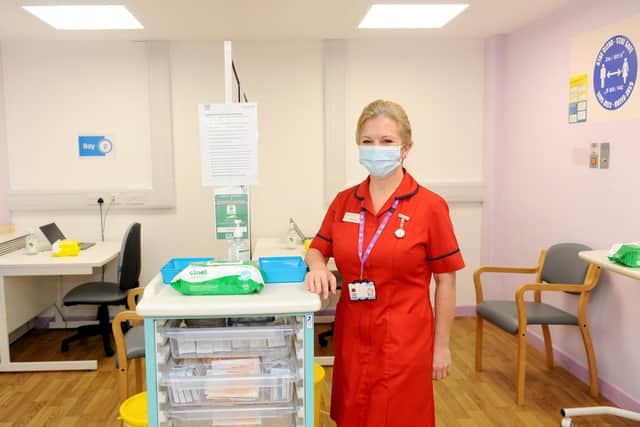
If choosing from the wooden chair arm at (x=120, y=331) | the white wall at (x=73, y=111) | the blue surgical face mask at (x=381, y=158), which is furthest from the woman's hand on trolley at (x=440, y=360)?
the white wall at (x=73, y=111)

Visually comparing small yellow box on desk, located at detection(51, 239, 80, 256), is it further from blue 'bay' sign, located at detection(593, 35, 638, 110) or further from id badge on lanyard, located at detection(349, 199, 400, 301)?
blue 'bay' sign, located at detection(593, 35, 638, 110)

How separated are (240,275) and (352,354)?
479mm

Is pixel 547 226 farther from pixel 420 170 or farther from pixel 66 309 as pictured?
pixel 66 309

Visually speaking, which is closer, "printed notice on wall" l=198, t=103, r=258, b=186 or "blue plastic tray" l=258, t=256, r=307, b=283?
"blue plastic tray" l=258, t=256, r=307, b=283

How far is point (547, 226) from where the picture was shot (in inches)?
155

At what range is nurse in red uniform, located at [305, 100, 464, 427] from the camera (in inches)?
68.9

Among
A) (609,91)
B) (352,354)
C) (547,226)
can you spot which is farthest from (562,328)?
(352,354)

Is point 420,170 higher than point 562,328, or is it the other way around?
point 420,170

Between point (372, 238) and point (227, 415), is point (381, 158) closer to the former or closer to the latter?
point (372, 238)

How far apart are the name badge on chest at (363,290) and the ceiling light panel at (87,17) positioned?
2.75 metres

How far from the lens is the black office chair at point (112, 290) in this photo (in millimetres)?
3832

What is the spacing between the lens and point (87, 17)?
380 centimetres

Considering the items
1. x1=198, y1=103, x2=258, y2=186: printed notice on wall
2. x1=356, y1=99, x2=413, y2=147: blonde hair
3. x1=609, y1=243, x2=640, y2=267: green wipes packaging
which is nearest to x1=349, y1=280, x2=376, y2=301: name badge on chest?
x1=356, y1=99, x2=413, y2=147: blonde hair

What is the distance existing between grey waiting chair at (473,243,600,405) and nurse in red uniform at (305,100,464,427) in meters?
1.56
